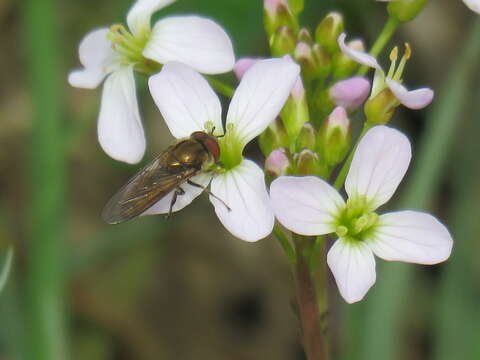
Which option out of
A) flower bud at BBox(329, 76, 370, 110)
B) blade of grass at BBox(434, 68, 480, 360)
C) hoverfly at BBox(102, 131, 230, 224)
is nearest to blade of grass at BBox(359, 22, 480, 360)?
blade of grass at BBox(434, 68, 480, 360)

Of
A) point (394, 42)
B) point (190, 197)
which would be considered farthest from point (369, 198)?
point (394, 42)

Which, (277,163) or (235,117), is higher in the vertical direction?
(235,117)

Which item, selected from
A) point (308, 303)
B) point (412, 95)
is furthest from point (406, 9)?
point (308, 303)

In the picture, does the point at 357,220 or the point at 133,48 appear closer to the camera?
the point at 357,220

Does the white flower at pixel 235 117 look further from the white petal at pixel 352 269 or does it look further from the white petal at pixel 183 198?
the white petal at pixel 352 269

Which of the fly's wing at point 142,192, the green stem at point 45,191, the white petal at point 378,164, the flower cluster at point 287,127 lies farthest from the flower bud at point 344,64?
the green stem at point 45,191

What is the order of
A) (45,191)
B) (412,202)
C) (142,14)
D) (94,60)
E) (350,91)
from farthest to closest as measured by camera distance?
(45,191), (412,202), (94,60), (142,14), (350,91)

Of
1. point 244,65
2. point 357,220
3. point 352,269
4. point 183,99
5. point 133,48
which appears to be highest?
point 133,48

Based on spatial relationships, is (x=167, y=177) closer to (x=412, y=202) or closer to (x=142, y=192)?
(x=142, y=192)
